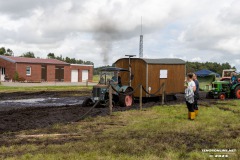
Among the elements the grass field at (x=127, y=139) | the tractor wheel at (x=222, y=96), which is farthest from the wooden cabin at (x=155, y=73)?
the grass field at (x=127, y=139)

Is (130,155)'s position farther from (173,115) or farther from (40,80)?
(40,80)

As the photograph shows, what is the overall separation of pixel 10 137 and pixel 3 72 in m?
40.9

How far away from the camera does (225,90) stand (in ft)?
65.5

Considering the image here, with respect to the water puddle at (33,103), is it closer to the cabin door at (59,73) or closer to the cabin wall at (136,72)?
the cabin wall at (136,72)

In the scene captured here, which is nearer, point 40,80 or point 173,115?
point 173,115

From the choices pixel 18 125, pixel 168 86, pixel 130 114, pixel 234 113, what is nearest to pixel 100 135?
pixel 18 125

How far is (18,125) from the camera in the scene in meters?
10.4

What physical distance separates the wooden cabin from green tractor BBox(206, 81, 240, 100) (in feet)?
7.25

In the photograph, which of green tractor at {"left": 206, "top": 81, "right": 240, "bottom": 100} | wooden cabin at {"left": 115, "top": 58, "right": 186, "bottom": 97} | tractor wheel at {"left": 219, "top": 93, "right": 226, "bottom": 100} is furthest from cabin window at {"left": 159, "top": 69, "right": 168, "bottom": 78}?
tractor wheel at {"left": 219, "top": 93, "right": 226, "bottom": 100}

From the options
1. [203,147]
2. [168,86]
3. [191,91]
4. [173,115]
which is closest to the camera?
[203,147]

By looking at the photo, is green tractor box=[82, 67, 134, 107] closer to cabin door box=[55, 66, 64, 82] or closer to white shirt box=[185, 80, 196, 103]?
white shirt box=[185, 80, 196, 103]

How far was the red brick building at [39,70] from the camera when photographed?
1773 inches

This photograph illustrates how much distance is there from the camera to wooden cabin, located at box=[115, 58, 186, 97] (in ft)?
57.4

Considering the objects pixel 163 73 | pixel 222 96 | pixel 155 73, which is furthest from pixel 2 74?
pixel 222 96
